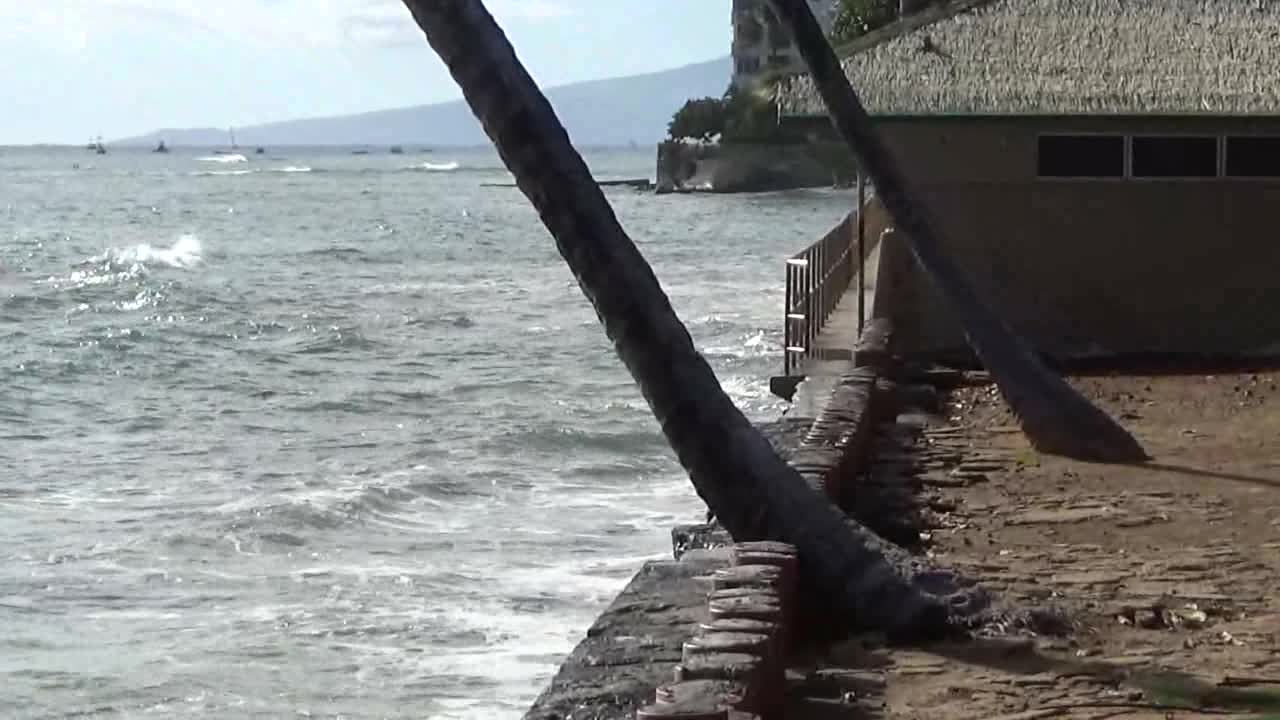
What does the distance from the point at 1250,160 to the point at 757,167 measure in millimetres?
87731

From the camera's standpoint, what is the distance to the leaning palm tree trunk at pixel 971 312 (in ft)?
39.7

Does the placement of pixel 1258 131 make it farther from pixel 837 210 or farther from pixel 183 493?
pixel 837 210

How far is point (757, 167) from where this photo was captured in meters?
104

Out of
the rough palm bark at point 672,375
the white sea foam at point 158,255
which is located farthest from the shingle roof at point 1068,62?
the white sea foam at point 158,255

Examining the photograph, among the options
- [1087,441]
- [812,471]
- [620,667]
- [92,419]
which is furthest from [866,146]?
[92,419]

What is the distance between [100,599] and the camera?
13273mm

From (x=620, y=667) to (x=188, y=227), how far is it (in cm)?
Result: 6884

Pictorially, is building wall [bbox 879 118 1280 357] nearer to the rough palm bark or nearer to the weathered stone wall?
the rough palm bark

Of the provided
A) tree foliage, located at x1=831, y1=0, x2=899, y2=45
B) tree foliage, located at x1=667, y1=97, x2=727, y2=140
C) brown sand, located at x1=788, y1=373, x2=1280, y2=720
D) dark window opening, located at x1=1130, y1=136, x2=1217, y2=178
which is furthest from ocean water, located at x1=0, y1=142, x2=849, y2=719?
tree foliage, located at x1=667, y1=97, x2=727, y2=140

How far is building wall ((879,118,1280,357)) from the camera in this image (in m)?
16.6

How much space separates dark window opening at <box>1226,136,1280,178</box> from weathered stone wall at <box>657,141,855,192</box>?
8512 cm

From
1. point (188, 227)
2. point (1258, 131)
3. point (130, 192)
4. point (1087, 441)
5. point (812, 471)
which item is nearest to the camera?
point (812, 471)

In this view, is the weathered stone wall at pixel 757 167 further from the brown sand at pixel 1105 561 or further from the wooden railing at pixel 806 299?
the brown sand at pixel 1105 561

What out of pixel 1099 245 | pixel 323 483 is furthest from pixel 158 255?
pixel 1099 245
